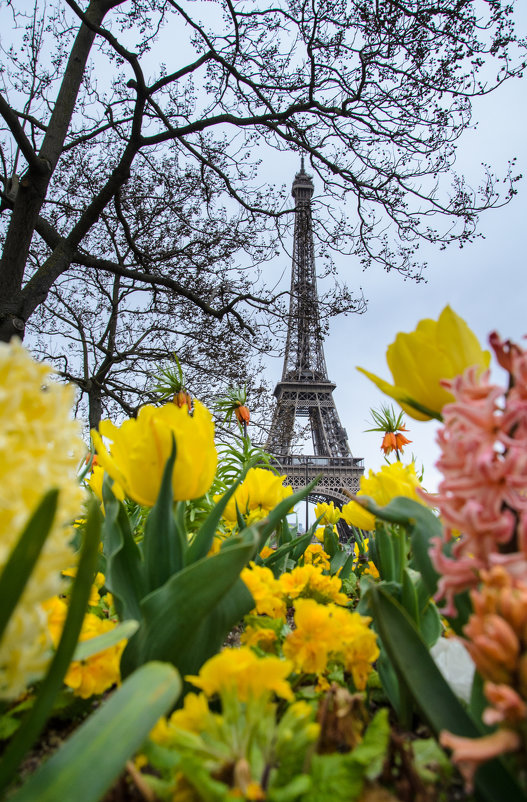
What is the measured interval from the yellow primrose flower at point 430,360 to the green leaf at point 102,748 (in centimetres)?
41

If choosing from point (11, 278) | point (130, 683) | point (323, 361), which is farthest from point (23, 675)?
point (323, 361)

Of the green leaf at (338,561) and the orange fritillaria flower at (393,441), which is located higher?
the orange fritillaria flower at (393,441)

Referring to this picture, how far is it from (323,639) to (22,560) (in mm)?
490

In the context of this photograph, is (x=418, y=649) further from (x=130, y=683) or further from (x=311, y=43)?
(x=311, y=43)

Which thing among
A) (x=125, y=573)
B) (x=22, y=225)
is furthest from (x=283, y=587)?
(x=22, y=225)

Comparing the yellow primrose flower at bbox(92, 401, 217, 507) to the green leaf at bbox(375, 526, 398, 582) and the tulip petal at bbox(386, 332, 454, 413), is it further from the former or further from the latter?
the green leaf at bbox(375, 526, 398, 582)

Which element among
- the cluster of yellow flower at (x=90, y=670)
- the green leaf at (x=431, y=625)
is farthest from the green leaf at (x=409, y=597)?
the cluster of yellow flower at (x=90, y=670)

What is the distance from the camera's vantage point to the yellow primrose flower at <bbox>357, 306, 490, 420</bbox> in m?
0.64

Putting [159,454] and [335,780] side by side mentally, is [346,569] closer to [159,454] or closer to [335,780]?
[159,454]

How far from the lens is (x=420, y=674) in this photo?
55 centimetres

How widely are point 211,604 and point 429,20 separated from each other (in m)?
6.15

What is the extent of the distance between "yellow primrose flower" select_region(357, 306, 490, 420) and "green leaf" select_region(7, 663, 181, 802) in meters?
0.41

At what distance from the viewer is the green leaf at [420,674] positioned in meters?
0.52

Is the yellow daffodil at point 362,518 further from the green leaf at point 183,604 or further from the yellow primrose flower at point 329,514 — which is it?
the yellow primrose flower at point 329,514
